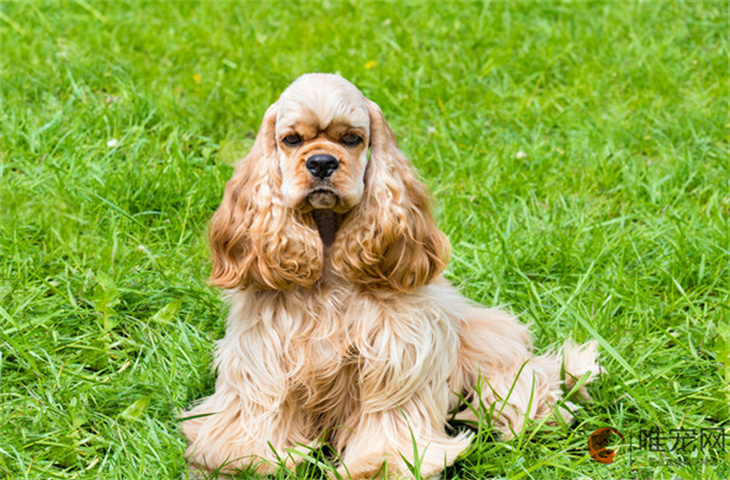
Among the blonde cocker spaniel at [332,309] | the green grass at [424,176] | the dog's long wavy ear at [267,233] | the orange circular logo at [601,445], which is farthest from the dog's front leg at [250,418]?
the orange circular logo at [601,445]

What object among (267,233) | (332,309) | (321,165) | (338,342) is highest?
(321,165)

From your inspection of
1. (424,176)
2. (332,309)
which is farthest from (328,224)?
(424,176)

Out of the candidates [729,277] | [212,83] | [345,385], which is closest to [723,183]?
[729,277]

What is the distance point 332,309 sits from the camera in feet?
11.1

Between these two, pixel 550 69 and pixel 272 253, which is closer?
pixel 272 253

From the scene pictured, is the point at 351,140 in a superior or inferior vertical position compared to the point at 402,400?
superior

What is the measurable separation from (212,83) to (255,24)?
4.14 ft

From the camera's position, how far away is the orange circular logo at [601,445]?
356 cm

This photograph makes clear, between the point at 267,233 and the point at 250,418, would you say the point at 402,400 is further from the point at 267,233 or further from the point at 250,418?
the point at 267,233

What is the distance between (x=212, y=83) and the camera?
6496mm

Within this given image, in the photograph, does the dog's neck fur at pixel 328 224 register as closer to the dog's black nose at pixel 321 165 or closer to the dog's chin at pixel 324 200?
the dog's chin at pixel 324 200

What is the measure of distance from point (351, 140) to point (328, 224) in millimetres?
362

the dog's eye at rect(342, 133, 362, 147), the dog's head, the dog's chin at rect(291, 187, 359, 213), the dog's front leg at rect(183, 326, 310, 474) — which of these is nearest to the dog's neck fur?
the dog's head

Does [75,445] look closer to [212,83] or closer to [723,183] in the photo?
[212,83]
